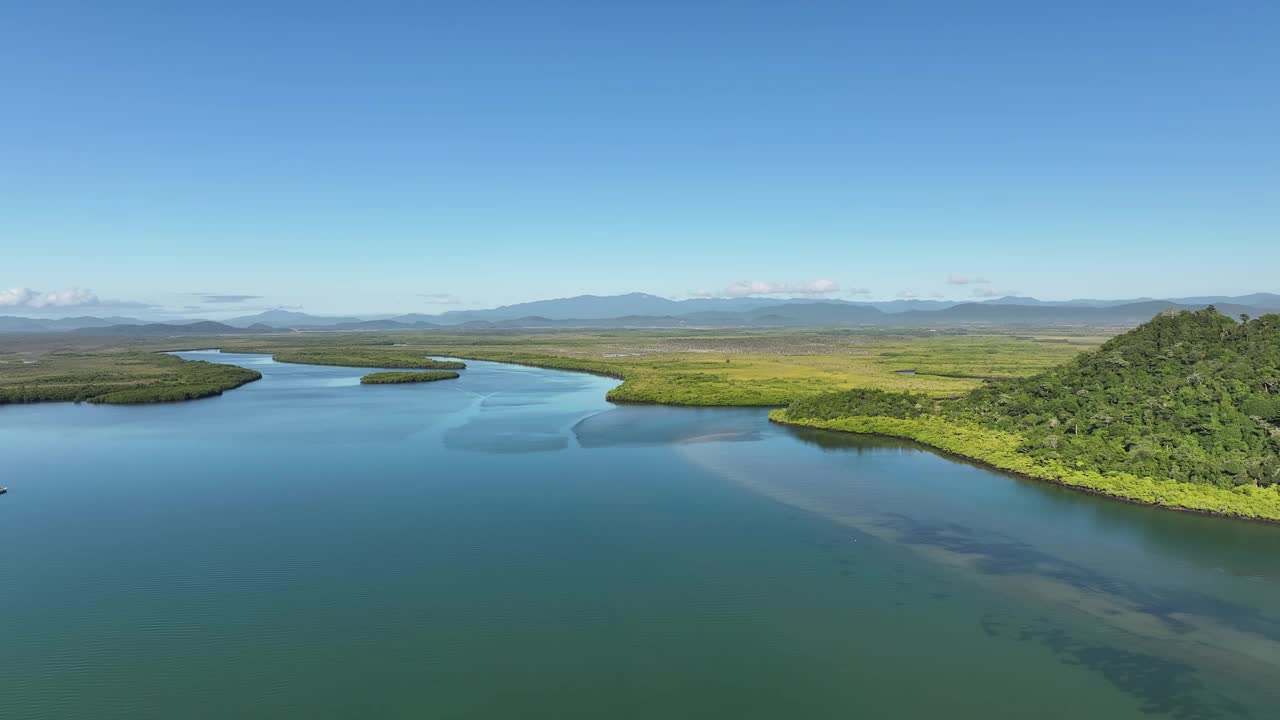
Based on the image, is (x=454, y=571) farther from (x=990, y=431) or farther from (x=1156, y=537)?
(x=990, y=431)

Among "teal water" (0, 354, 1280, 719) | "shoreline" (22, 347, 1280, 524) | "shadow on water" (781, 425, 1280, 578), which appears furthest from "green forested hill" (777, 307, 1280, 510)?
"teal water" (0, 354, 1280, 719)

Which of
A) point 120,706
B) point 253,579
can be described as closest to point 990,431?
point 253,579

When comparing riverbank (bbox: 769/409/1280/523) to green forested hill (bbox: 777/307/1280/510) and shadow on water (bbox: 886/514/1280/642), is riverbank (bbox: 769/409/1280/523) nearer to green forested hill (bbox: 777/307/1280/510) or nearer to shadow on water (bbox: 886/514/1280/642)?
green forested hill (bbox: 777/307/1280/510)

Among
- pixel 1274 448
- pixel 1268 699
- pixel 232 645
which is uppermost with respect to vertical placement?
pixel 1274 448

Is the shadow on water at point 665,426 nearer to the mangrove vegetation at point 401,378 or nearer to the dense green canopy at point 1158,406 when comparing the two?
the dense green canopy at point 1158,406

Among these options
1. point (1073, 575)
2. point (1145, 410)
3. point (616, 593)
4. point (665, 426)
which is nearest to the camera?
point (616, 593)

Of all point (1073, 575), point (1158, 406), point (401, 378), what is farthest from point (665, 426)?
point (401, 378)

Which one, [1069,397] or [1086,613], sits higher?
[1069,397]

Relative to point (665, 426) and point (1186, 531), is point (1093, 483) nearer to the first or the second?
point (1186, 531)
